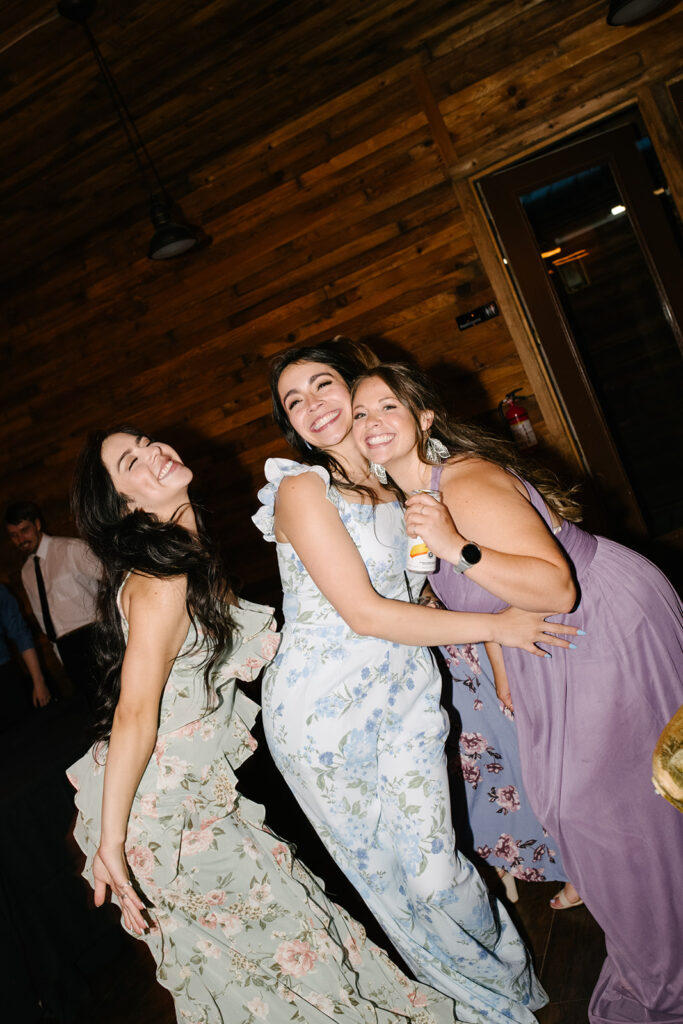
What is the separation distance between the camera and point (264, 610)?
6.37ft

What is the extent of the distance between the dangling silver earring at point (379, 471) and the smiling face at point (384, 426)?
8 cm

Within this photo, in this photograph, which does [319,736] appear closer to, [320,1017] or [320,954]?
[320,954]

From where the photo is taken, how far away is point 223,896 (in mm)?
1685

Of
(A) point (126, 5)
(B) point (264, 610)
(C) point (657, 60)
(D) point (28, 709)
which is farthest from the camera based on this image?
(D) point (28, 709)

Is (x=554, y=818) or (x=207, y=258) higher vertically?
(x=207, y=258)

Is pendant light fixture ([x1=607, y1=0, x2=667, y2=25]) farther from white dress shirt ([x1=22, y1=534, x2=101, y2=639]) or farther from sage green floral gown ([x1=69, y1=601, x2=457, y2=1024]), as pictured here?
white dress shirt ([x1=22, y1=534, x2=101, y2=639])

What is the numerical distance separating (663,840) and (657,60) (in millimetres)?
4072

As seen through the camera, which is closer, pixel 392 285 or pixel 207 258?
pixel 392 285

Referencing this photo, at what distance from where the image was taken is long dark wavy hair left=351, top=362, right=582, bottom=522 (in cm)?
182

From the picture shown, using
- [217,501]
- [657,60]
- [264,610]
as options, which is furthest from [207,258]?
[264,610]

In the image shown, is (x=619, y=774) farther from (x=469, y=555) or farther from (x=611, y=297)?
(x=611, y=297)

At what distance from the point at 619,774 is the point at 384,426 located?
102cm

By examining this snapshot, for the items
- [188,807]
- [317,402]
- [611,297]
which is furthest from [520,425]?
[611,297]

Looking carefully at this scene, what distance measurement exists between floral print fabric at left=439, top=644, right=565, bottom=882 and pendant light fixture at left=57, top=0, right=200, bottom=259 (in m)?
3.11
